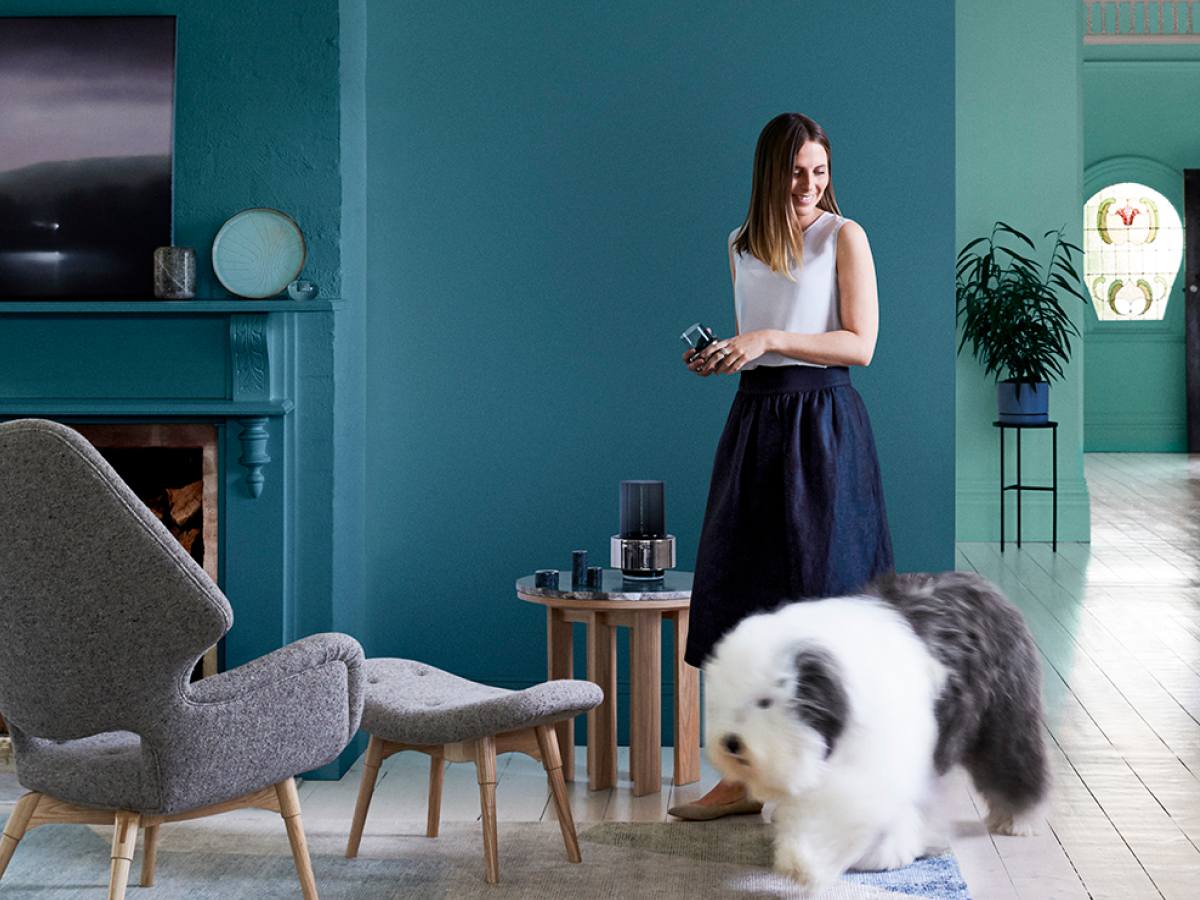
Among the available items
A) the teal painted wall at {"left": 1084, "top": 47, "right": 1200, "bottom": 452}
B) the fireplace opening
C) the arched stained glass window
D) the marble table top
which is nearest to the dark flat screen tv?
the fireplace opening

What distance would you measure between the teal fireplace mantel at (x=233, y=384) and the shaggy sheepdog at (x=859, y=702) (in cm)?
165

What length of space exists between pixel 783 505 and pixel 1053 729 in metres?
1.42

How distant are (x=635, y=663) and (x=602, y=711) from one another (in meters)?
0.16

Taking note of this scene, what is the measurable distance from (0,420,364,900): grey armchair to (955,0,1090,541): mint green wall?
5.66 metres

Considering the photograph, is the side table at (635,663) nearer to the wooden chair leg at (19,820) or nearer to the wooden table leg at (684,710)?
the wooden table leg at (684,710)

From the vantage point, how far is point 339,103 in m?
3.13

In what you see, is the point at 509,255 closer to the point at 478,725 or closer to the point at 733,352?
the point at 733,352

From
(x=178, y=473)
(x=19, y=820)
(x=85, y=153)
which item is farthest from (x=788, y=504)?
(x=85, y=153)

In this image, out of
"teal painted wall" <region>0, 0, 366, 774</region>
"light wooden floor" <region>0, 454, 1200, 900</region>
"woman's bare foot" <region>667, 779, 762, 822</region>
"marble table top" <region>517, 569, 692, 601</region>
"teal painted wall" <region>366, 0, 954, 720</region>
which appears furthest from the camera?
"teal painted wall" <region>366, 0, 954, 720</region>

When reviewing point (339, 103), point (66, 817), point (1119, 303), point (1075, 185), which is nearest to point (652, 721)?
point (66, 817)

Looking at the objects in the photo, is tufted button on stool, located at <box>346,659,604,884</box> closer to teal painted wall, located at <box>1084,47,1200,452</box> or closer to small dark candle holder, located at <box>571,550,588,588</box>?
small dark candle holder, located at <box>571,550,588,588</box>

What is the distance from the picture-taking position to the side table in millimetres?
2873

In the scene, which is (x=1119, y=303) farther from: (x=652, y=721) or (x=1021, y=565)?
(x=652, y=721)

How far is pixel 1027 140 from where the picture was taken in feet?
22.4
